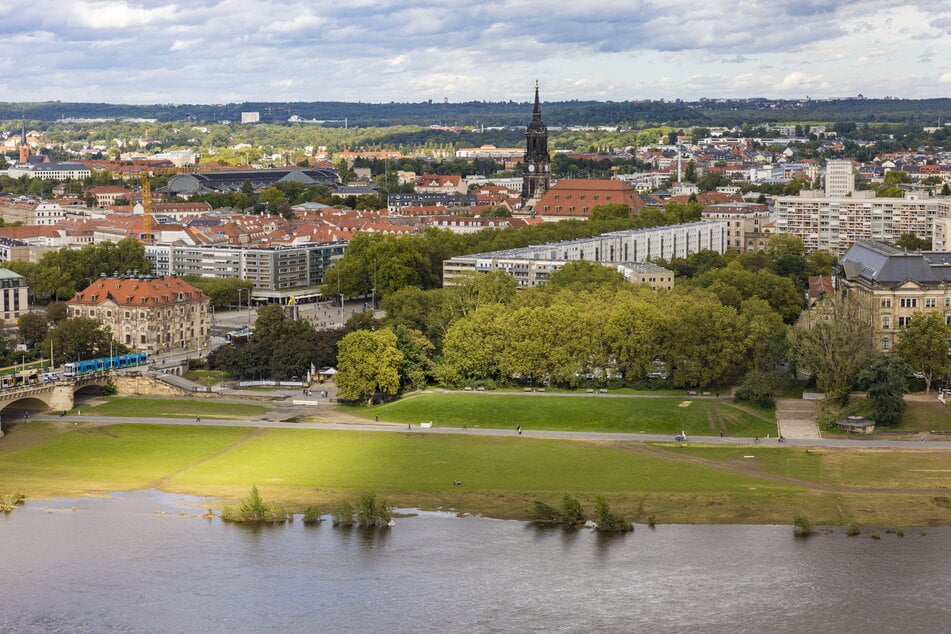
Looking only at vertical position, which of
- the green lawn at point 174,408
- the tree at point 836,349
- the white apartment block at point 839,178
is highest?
the white apartment block at point 839,178

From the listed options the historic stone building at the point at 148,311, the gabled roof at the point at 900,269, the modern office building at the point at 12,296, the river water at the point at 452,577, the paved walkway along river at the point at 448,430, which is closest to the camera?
the river water at the point at 452,577

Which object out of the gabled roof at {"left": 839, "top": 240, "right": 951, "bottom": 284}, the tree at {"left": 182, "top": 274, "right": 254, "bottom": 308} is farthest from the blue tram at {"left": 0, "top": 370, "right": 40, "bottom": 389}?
the gabled roof at {"left": 839, "top": 240, "right": 951, "bottom": 284}

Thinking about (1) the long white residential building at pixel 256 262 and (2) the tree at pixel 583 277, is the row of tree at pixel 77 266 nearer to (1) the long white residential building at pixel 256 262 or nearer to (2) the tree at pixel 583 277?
(1) the long white residential building at pixel 256 262

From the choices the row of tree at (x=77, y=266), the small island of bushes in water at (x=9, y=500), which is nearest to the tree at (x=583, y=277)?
the row of tree at (x=77, y=266)

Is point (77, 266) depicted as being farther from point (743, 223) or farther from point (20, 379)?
point (743, 223)

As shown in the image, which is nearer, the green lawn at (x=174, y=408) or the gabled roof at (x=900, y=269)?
the green lawn at (x=174, y=408)

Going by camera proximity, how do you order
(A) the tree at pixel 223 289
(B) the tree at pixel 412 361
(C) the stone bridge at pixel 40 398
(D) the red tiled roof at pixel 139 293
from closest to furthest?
1. (C) the stone bridge at pixel 40 398
2. (B) the tree at pixel 412 361
3. (D) the red tiled roof at pixel 139 293
4. (A) the tree at pixel 223 289

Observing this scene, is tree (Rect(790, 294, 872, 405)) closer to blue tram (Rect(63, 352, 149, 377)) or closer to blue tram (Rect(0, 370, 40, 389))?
blue tram (Rect(63, 352, 149, 377))
